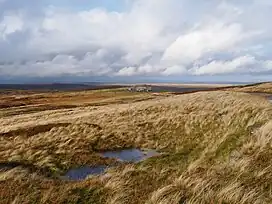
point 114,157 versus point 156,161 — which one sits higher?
point 156,161

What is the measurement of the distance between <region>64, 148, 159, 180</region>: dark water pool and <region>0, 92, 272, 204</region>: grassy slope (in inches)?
26.7

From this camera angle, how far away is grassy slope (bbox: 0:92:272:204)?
8406mm

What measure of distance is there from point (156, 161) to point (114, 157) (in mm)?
3198

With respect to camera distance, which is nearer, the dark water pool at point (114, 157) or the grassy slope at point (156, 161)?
the grassy slope at point (156, 161)

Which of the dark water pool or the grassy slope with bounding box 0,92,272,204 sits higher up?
the grassy slope with bounding box 0,92,272,204

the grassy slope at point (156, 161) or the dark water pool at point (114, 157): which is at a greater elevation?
the grassy slope at point (156, 161)

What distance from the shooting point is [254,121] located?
20156 mm

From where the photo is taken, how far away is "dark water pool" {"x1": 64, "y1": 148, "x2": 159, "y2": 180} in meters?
13.9

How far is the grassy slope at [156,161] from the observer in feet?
27.6

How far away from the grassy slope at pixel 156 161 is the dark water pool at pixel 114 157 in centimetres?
68

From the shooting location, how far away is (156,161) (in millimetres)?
15078

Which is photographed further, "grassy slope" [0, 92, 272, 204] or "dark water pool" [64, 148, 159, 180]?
"dark water pool" [64, 148, 159, 180]

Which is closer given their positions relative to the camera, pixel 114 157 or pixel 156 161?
pixel 156 161

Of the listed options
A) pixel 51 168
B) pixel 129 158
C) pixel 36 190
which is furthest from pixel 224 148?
pixel 36 190
